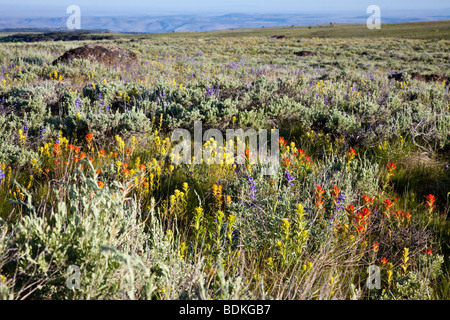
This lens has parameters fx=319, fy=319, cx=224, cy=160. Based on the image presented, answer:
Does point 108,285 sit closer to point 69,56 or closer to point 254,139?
point 254,139

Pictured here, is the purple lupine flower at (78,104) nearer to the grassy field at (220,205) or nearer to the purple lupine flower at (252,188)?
the grassy field at (220,205)

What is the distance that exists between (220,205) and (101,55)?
444 inches

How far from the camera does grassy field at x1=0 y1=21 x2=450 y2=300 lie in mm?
1652

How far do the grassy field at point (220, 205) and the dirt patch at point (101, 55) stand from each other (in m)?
5.62

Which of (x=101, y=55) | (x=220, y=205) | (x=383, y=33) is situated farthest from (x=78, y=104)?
(x=383, y=33)

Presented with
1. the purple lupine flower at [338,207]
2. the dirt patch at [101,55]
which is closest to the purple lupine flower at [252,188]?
the purple lupine flower at [338,207]

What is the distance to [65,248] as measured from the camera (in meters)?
1.61

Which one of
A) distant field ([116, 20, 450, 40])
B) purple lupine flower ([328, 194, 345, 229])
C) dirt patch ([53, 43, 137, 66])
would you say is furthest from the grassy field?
distant field ([116, 20, 450, 40])

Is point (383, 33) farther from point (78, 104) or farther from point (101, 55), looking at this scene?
point (78, 104)

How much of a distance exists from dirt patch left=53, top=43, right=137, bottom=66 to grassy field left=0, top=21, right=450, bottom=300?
18.4 ft

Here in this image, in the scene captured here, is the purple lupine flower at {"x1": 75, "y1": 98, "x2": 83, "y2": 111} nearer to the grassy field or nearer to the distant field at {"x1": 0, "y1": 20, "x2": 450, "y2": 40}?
the grassy field

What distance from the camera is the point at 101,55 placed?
12.0 meters
